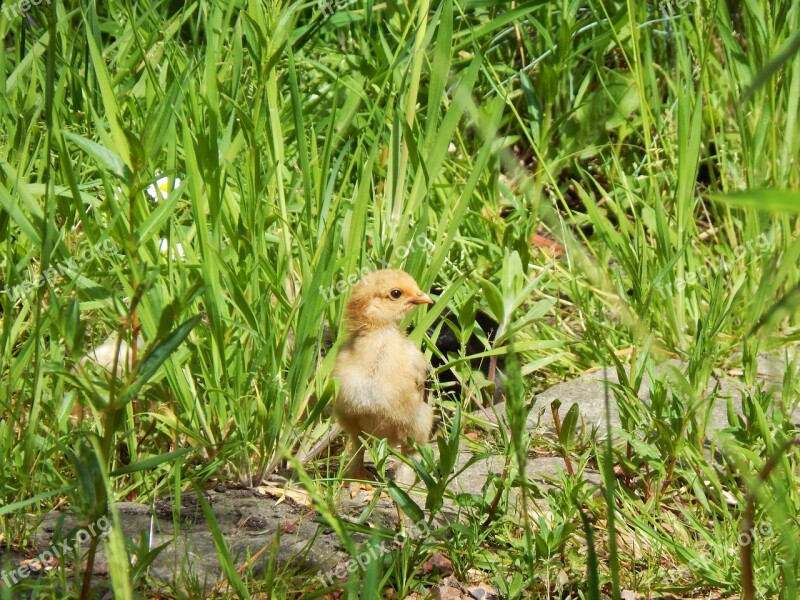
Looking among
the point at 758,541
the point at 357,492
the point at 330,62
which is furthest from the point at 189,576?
the point at 330,62

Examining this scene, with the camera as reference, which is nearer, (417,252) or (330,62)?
(417,252)

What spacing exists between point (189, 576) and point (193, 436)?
74cm

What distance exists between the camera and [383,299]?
4.26m

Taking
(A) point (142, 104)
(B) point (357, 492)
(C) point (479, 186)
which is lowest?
(B) point (357, 492)

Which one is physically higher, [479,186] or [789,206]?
[789,206]

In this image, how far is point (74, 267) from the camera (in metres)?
4.02

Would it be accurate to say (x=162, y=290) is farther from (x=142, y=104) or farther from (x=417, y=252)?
(x=142, y=104)
